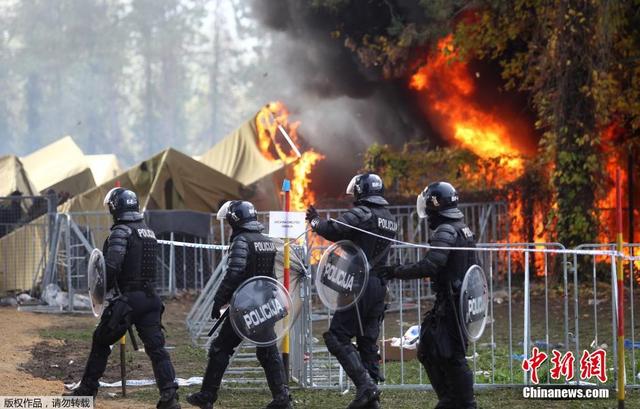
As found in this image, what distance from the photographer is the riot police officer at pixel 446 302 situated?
26.3ft

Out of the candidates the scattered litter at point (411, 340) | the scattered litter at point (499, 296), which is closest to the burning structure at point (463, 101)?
the scattered litter at point (499, 296)

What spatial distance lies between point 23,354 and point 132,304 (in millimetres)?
4278

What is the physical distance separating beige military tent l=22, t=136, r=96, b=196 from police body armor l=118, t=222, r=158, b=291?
16.5 m

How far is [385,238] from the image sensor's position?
909 centimetres

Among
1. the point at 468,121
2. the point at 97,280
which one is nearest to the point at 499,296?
the point at 468,121

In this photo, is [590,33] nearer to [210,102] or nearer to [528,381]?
[528,381]

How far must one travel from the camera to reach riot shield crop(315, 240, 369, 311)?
8789 mm

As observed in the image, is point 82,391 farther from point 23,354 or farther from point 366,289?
point 23,354

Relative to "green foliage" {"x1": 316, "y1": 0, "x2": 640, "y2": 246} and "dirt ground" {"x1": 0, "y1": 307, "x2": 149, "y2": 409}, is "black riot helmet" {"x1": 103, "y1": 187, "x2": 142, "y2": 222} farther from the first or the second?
"green foliage" {"x1": 316, "y1": 0, "x2": 640, "y2": 246}

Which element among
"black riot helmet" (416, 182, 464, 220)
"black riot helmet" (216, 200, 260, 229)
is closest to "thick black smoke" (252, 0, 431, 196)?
"black riot helmet" (216, 200, 260, 229)

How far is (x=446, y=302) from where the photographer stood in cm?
809

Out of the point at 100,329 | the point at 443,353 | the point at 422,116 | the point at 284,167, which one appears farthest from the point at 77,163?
the point at 443,353

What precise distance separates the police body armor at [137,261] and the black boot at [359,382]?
73.4 inches

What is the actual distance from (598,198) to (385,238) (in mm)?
11202
